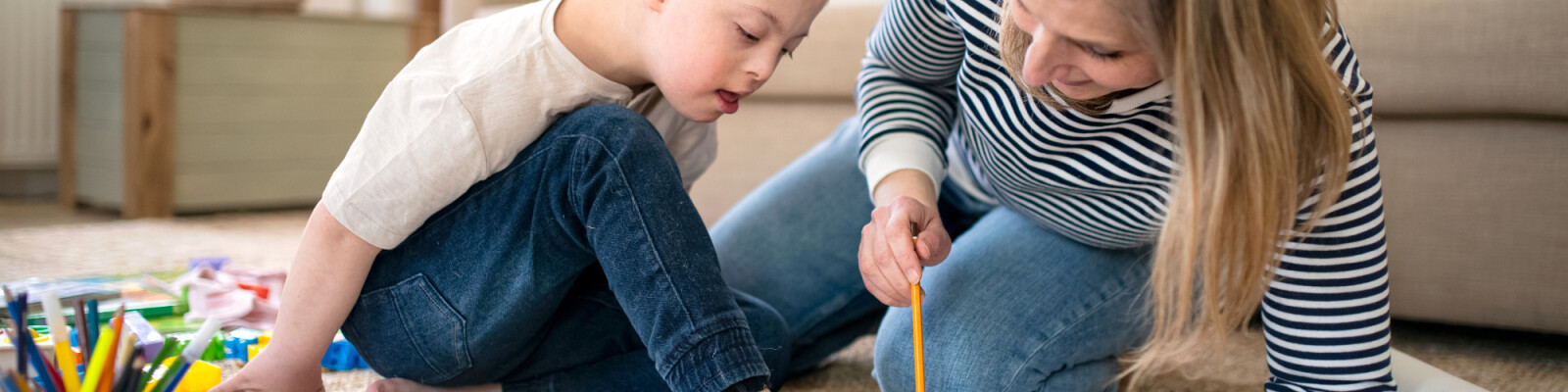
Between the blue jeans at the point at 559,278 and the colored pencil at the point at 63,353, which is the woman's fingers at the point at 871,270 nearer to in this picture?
the blue jeans at the point at 559,278

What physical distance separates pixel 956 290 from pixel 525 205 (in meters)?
0.30

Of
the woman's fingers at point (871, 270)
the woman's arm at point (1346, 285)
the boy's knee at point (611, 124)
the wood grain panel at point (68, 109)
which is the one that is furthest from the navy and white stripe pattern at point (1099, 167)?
the wood grain panel at point (68, 109)

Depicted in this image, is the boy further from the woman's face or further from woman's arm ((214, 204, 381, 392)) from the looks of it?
the woman's face

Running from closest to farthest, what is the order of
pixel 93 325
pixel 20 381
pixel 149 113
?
pixel 20 381 → pixel 93 325 → pixel 149 113

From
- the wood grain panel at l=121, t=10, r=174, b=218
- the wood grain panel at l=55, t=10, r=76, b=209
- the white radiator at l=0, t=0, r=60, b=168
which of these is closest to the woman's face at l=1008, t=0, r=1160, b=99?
the wood grain panel at l=121, t=10, r=174, b=218

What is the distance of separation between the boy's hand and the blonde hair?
0.45 m

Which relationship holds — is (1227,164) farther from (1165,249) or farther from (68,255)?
(68,255)

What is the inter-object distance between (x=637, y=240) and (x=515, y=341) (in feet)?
0.46

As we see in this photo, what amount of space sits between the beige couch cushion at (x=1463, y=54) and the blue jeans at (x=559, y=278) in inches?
25.5

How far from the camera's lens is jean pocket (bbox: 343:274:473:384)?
653 mm

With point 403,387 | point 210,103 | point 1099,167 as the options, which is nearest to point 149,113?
point 210,103

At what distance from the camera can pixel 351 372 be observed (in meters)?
0.82

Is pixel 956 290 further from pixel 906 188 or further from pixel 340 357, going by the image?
pixel 340 357

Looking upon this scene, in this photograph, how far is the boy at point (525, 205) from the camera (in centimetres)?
59
